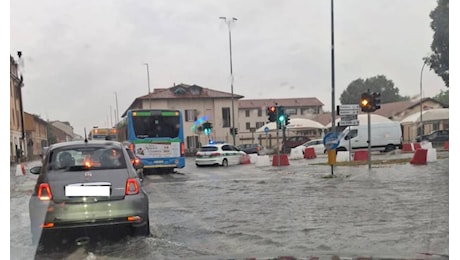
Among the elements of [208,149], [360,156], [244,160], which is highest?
[208,149]

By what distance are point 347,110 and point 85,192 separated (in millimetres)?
12963

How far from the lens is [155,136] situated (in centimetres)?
1978

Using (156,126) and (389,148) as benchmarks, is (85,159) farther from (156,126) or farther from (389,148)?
(389,148)

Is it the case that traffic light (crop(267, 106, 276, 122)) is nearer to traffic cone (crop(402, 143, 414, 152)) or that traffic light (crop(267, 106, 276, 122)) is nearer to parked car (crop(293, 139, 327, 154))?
traffic cone (crop(402, 143, 414, 152))

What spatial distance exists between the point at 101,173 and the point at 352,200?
6117 millimetres

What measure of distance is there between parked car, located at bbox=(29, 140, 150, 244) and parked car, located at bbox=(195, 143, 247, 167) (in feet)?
63.6

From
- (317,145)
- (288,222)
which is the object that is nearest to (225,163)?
(317,145)

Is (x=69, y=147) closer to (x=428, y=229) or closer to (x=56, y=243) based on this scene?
(x=56, y=243)

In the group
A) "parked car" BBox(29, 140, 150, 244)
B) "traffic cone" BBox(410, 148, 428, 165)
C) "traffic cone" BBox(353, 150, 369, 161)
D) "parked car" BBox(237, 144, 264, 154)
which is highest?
"parked car" BBox(29, 140, 150, 244)

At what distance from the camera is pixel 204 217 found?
30.7 ft

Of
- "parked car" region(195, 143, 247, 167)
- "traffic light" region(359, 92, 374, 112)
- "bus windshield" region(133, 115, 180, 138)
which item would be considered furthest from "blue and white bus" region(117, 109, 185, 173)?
"traffic light" region(359, 92, 374, 112)

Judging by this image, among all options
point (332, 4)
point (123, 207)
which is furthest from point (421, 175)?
point (123, 207)

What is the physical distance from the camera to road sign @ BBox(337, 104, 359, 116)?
57.8 ft

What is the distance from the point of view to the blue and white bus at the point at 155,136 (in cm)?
1930
